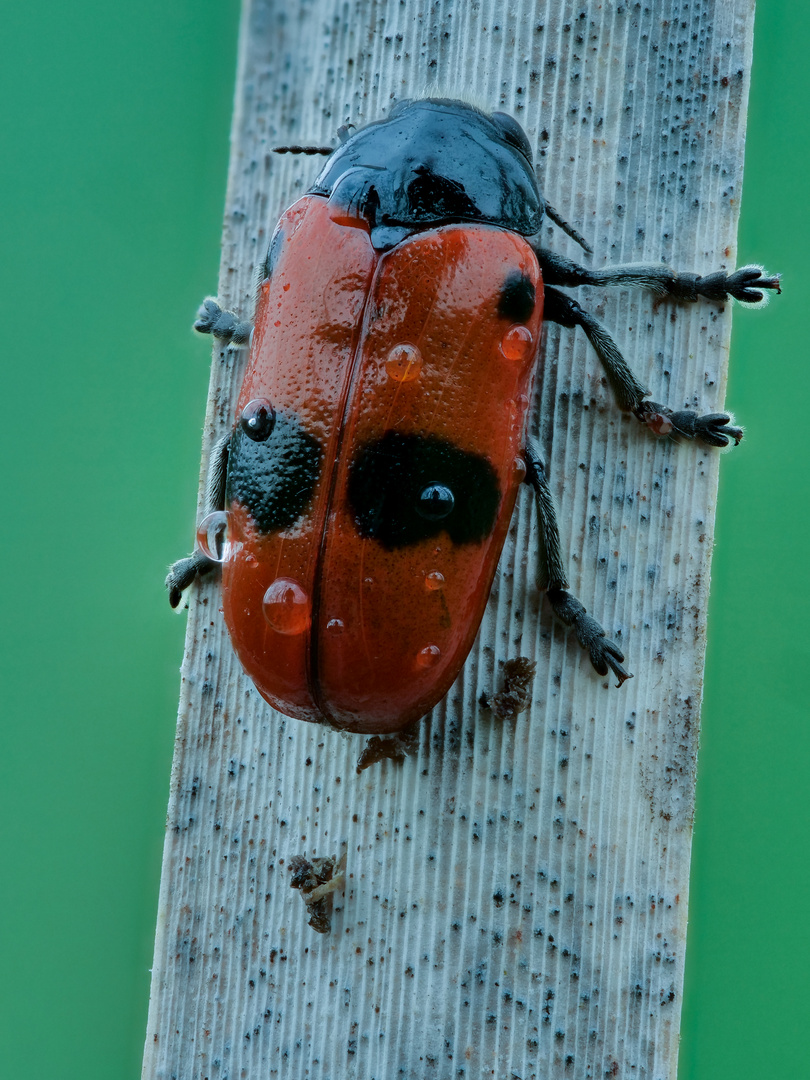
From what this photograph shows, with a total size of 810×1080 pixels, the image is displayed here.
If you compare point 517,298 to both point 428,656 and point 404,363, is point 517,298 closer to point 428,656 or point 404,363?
point 404,363

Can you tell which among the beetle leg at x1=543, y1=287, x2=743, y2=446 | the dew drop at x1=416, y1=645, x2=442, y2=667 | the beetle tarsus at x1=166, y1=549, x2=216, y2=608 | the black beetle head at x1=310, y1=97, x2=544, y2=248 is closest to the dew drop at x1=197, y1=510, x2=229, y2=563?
the beetle tarsus at x1=166, y1=549, x2=216, y2=608

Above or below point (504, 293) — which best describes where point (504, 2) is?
above

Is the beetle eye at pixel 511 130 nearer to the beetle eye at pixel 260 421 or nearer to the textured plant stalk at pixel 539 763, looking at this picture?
the textured plant stalk at pixel 539 763

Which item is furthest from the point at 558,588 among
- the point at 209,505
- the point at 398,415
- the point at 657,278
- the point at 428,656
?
the point at 209,505

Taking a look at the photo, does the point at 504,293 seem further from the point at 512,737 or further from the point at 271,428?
the point at 512,737

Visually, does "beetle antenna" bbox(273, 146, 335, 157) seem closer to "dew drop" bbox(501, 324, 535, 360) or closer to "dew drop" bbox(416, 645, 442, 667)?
"dew drop" bbox(501, 324, 535, 360)

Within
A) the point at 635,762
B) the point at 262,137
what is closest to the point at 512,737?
the point at 635,762

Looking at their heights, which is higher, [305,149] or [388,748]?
[305,149]
